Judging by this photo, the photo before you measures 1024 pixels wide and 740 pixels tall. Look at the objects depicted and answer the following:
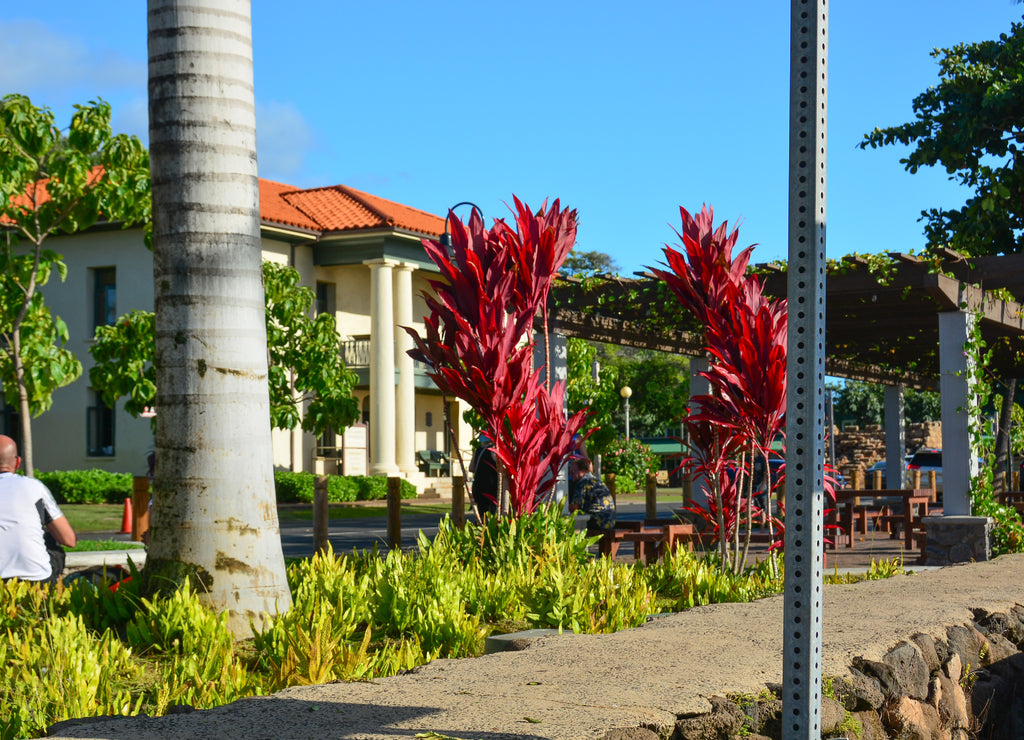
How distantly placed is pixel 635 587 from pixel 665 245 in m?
2.80

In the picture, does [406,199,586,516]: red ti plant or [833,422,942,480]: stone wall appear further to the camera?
[833,422,942,480]: stone wall

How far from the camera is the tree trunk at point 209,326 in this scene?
6371 millimetres

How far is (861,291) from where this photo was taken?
13039 millimetres

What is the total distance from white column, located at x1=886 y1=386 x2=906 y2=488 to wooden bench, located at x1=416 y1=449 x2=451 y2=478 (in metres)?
14.9

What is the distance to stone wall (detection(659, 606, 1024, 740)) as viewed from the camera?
13.4ft

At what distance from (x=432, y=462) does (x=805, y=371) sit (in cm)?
3318

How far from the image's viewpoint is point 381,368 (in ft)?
105

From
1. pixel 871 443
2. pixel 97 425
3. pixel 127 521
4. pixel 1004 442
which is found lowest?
pixel 127 521

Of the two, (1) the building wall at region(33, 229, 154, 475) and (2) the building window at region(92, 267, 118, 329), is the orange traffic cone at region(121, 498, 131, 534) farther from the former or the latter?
(2) the building window at region(92, 267, 118, 329)

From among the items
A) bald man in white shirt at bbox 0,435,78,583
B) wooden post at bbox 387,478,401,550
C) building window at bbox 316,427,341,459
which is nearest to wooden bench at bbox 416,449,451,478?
building window at bbox 316,427,341,459

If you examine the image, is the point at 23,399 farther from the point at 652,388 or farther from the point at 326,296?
the point at 652,388

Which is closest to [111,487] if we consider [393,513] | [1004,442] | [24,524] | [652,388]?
[393,513]

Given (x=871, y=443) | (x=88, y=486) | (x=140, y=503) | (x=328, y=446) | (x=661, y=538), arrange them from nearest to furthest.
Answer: (x=661, y=538)
(x=140, y=503)
(x=88, y=486)
(x=328, y=446)
(x=871, y=443)

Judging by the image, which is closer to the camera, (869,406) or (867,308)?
(867,308)
